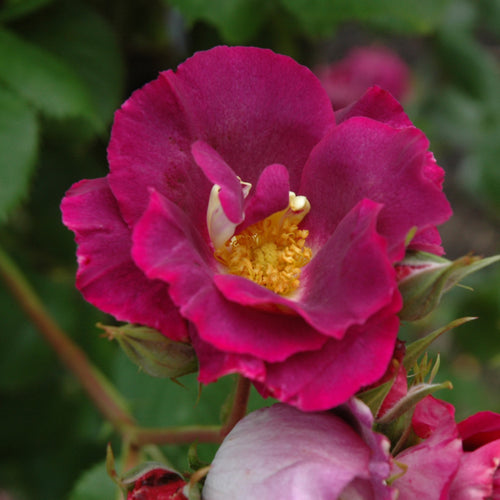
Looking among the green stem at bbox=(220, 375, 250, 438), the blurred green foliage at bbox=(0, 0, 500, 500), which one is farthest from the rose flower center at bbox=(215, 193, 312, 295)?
the blurred green foliage at bbox=(0, 0, 500, 500)

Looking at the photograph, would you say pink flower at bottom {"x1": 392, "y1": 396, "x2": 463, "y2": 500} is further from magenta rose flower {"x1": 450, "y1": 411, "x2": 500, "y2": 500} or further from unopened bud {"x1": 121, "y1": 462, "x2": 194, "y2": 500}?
unopened bud {"x1": 121, "y1": 462, "x2": 194, "y2": 500}

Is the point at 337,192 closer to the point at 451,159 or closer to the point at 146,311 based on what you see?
the point at 146,311

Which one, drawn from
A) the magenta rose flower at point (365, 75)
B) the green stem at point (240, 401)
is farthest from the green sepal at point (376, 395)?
the magenta rose flower at point (365, 75)

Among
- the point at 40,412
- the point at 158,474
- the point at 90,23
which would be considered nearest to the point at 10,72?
the point at 90,23

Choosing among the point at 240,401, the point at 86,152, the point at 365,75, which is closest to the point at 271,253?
the point at 240,401

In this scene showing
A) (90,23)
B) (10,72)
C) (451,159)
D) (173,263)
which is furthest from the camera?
(451,159)
